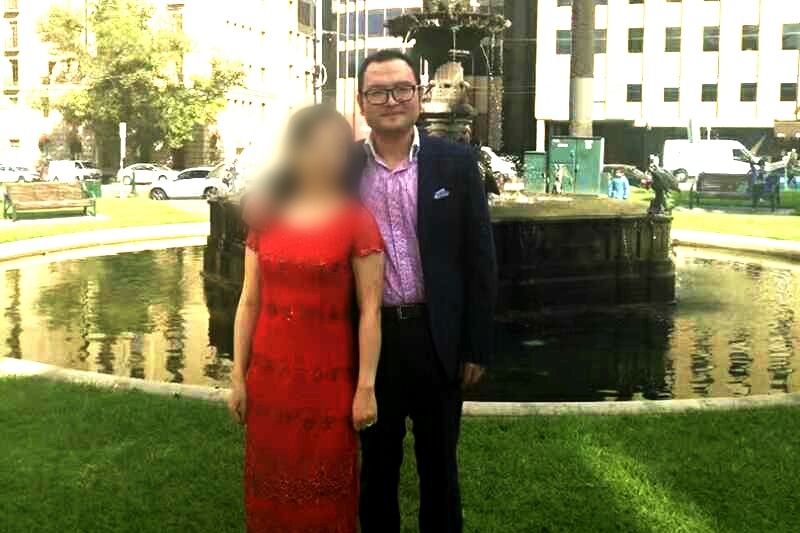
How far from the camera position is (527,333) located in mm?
10164

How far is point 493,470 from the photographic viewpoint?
5074mm

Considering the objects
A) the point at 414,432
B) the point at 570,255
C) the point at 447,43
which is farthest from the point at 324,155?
the point at 447,43

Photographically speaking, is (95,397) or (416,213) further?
(95,397)

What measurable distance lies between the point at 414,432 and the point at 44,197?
2198cm

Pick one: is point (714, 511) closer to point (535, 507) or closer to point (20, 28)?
point (535, 507)

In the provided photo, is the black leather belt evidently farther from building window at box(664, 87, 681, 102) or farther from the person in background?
building window at box(664, 87, 681, 102)

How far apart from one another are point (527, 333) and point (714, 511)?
559 cm

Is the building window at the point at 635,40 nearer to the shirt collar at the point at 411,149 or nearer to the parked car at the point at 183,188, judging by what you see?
the parked car at the point at 183,188

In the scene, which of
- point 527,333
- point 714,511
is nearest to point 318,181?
point 714,511

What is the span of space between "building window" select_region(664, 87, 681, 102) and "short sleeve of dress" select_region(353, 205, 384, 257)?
63276 mm

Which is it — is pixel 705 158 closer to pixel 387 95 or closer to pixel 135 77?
pixel 135 77

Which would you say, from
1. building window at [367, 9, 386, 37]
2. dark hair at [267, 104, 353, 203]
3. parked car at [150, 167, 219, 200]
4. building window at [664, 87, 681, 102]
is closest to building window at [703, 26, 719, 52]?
building window at [664, 87, 681, 102]

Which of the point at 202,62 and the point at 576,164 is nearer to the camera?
the point at 576,164

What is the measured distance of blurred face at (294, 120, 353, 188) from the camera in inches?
124
